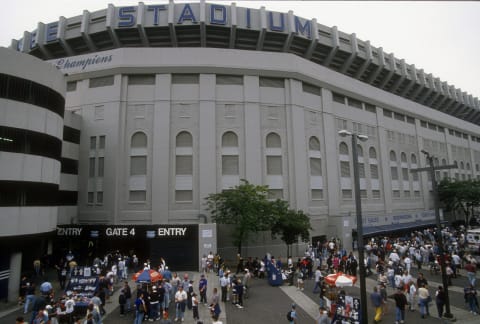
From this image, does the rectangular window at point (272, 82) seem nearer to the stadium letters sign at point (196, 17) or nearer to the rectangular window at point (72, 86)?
the stadium letters sign at point (196, 17)

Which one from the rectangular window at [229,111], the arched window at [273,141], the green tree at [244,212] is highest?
the rectangular window at [229,111]

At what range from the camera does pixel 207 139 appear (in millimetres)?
34438

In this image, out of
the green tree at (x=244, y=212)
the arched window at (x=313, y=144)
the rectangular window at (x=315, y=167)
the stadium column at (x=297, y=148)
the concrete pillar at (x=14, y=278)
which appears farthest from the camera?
the arched window at (x=313, y=144)

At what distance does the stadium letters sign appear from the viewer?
Result: 122ft

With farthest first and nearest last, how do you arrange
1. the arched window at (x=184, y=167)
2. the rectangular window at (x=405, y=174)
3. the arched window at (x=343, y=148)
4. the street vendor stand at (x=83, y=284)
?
the rectangular window at (x=405, y=174), the arched window at (x=343, y=148), the arched window at (x=184, y=167), the street vendor stand at (x=83, y=284)

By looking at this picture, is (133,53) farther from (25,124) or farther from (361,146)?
(361,146)

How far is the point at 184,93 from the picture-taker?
3538cm

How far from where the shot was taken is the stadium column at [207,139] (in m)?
33.5

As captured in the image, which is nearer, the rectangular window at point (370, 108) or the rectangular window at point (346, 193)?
the rectangular window at point (346, 193)

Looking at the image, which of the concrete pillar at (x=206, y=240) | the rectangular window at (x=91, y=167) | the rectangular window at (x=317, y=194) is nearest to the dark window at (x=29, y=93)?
the rectangular window at (x=91, y=167)

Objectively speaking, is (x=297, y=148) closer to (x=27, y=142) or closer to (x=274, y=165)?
(x=274, y=165)

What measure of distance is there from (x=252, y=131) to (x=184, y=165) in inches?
352

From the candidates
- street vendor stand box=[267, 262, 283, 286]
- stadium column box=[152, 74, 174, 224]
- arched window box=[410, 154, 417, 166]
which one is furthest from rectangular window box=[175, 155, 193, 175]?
arched window box=[410, 154, 417, 166]

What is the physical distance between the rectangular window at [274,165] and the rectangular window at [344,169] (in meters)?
10.5
